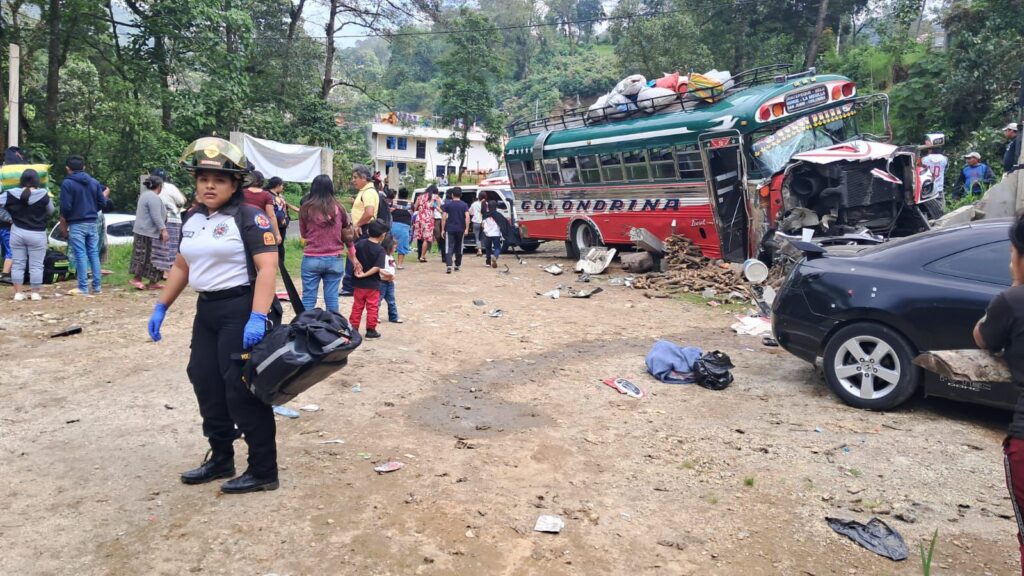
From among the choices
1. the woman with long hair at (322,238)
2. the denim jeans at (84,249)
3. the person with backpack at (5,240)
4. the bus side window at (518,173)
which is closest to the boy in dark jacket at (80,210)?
the denim jeans at (84,249)

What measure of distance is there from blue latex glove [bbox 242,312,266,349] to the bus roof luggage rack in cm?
1049

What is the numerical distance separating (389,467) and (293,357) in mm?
1197

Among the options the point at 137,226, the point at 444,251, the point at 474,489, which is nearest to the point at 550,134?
the point at 444,251

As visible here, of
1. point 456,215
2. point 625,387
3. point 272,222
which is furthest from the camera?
point 456,215

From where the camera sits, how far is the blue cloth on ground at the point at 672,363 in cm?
667

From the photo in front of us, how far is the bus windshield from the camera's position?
12.0m

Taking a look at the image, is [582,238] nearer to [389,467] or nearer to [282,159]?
[282,159]

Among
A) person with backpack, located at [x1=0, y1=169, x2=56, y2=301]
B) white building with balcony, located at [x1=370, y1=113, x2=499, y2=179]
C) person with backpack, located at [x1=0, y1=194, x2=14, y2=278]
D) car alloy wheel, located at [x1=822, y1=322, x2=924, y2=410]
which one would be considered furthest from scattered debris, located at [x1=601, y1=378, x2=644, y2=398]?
white building with balcony, located at [x1=370, y1=113, x2=499, y2=179]

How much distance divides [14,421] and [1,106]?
455 inches

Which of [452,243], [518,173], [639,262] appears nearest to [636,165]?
[639,262]

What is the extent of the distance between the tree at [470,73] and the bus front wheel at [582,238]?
64.1 feet

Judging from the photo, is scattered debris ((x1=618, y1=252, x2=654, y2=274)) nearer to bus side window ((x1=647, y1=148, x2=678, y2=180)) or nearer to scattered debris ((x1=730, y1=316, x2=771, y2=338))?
bus side window ((x1=647, y1=148, x2=678, y2=180))

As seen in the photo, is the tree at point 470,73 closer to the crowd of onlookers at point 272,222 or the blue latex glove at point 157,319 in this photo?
the crowd of onlookers at point 272,222

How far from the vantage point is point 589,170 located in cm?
1534
